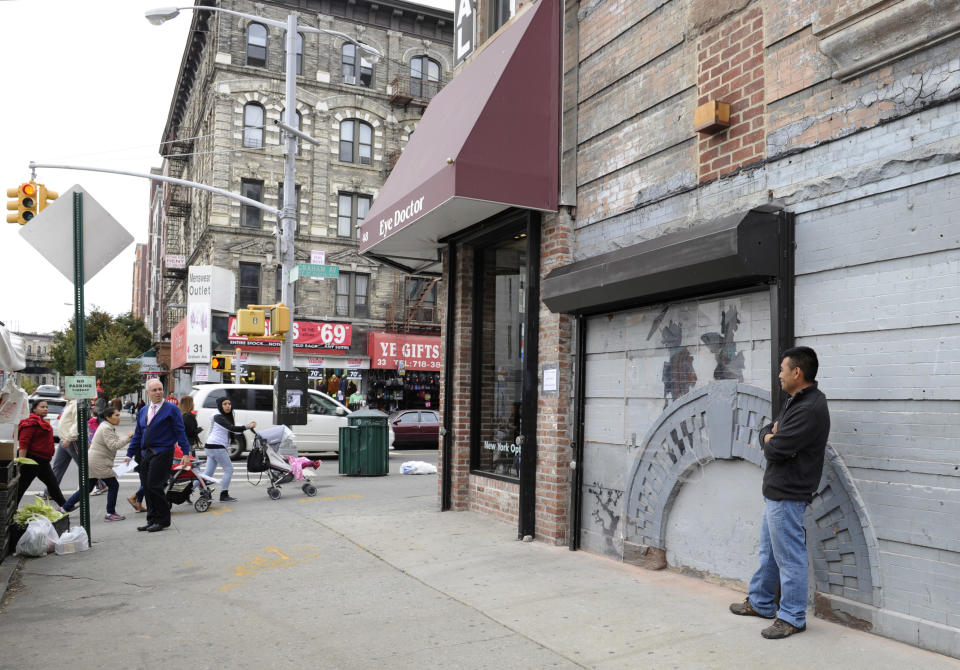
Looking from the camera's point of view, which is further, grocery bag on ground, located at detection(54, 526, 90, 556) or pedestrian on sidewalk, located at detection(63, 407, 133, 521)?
pedestrian on sidewalk, located at detection(63, 407, 133, 521)

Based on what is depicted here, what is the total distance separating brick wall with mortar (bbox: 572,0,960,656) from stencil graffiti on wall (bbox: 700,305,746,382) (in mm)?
659

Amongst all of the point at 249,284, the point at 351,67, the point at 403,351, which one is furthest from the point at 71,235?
the point at 351,67

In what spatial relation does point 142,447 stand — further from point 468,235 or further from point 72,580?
point 468,235

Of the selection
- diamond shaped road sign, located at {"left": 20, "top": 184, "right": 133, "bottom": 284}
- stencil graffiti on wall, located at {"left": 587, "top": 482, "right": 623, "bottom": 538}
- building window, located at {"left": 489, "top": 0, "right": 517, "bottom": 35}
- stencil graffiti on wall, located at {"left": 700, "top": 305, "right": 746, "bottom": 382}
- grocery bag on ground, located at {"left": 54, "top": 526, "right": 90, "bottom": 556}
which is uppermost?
building window, located at {"left": 489, "top": 0, "right": 517, "bottom": 35}

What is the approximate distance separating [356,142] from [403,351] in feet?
30.3

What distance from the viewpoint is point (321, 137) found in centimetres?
3219

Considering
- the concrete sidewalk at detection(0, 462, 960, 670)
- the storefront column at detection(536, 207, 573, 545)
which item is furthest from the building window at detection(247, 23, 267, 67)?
the storefront column at detection(536, 207, 573, 545)

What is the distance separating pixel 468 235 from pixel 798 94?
4711 millimetres

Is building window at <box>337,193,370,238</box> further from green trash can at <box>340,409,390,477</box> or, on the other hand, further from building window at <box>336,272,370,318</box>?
green trash can at <box>340,409,390,477</box>

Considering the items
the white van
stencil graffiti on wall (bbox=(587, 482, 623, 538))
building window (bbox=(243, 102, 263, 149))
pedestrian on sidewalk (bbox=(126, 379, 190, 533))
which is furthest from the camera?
building window (bbox=(243, 102, 263, 149))

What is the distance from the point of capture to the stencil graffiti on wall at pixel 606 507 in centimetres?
706

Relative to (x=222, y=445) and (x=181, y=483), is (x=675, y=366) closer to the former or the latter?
(x=181, y=483)

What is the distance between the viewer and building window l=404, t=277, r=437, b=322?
33.0m

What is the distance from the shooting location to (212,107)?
31359 millimetres
